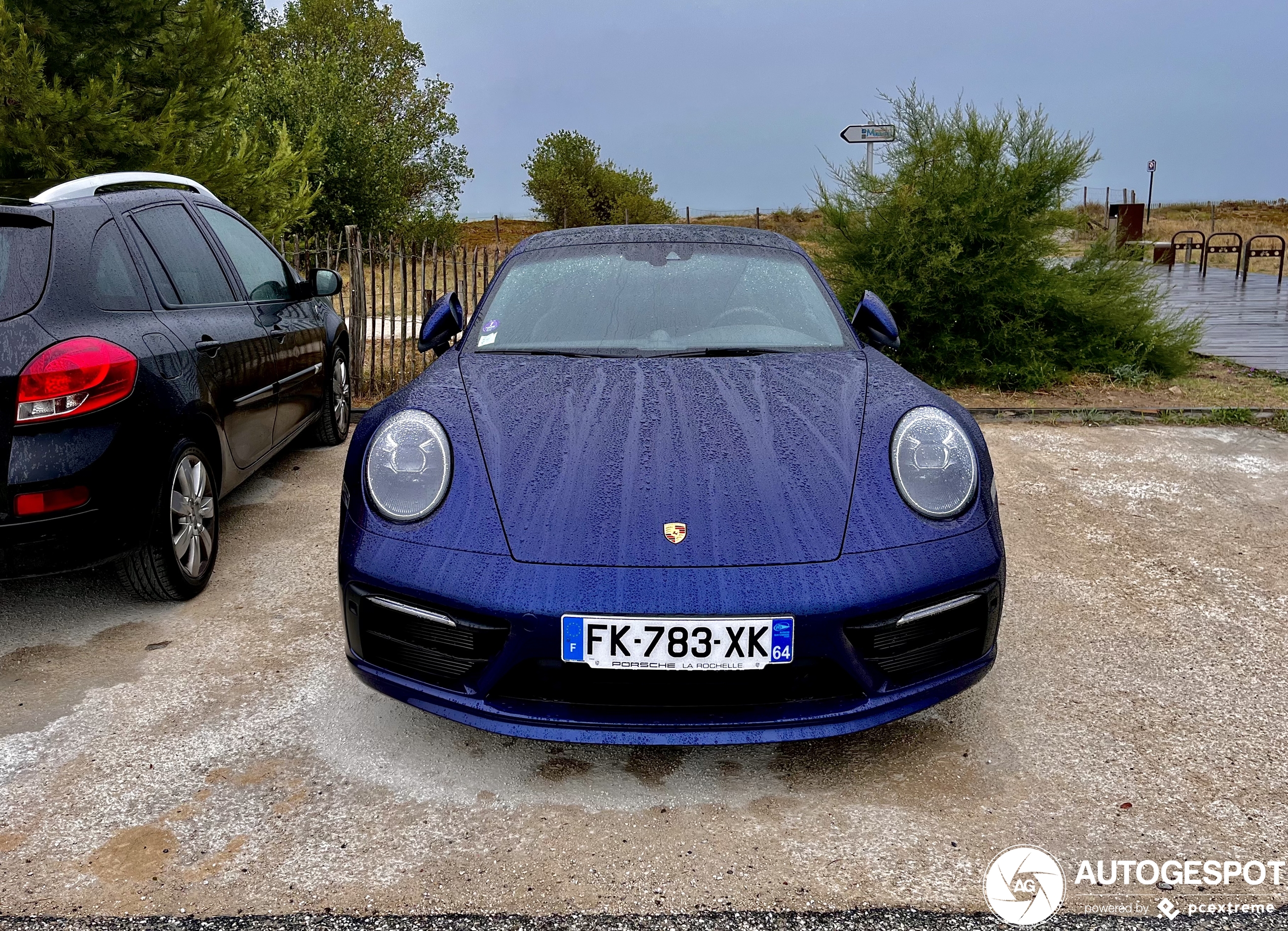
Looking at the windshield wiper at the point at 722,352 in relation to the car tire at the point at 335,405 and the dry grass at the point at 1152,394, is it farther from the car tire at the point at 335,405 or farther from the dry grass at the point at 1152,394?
the dry grass at the point at 1152,394

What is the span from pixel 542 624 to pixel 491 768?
600 millimetres

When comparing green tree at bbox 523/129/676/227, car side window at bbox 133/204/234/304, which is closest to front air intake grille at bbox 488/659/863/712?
car side window at bbox 133/204/234/304

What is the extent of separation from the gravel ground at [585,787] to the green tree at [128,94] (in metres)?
7.56

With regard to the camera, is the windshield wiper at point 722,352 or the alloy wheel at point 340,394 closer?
the windshield wiper at point 722,352

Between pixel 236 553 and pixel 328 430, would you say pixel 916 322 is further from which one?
pixel 236 553

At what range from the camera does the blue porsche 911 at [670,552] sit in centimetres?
219

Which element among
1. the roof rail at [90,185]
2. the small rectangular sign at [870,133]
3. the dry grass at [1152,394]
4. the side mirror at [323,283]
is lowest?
the dry grass at [1152,394]

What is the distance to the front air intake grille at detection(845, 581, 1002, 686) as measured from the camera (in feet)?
7.45

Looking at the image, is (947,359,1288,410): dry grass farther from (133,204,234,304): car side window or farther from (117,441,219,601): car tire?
(117,441,219,601): car tire

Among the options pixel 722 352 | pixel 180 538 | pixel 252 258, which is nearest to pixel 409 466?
pixel 722 352

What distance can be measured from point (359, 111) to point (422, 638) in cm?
2259

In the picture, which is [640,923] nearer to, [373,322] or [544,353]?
[544,353]

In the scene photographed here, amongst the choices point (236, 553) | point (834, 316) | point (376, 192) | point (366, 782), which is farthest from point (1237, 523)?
point (376, 192)

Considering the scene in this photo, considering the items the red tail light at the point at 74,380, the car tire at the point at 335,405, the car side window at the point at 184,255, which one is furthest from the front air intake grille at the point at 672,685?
the car tire at the point at 335,405
